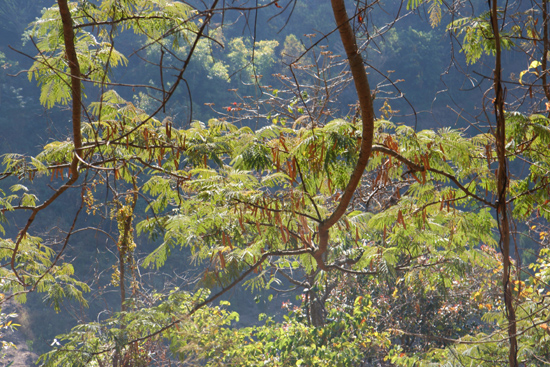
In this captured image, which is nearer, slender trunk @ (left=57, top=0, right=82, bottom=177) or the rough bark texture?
the rough bark texture

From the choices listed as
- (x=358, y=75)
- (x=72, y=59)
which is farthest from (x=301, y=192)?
(x=72, y=59)

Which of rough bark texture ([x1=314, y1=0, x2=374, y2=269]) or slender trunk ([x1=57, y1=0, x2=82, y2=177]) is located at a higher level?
slender trunk ([x1=57, y1=0, x2=82, y2=177])

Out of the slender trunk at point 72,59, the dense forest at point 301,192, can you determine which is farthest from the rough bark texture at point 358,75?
the slender trunk at point 72,59

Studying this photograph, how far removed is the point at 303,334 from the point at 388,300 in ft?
5.37

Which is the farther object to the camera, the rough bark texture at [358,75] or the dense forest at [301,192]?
the dense forest at [301,192]

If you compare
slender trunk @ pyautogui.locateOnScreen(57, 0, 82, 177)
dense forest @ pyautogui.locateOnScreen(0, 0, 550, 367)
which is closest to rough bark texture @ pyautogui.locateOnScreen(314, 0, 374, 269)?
dense forest @ pyautogui.locateOnScreen(0, 0, 550, 367)

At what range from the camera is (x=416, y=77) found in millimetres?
17688

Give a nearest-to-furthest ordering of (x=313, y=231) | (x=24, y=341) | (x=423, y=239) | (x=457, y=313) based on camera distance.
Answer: (x=423, y=239) < (x=313, y=231) < (x=457, y=313) < (x=24, y=341)

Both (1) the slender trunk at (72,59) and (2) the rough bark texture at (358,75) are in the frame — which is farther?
(1) the slender trunk at (72,59)

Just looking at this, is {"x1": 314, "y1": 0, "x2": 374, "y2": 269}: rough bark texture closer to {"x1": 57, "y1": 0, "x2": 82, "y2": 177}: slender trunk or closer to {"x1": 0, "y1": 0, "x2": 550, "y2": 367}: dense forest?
{"x1": 0, "y1": 0, "x2": 550, "y2": 367}: dense forest

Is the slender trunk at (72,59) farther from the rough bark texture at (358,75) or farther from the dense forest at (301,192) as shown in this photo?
the rough bark texture at (358,75)

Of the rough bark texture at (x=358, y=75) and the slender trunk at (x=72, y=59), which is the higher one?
the slender trunk at (x=72, y=59)

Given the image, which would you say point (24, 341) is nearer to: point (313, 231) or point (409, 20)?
point (313, 231)

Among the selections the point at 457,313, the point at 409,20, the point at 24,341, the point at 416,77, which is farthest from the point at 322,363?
the point at 409,20
